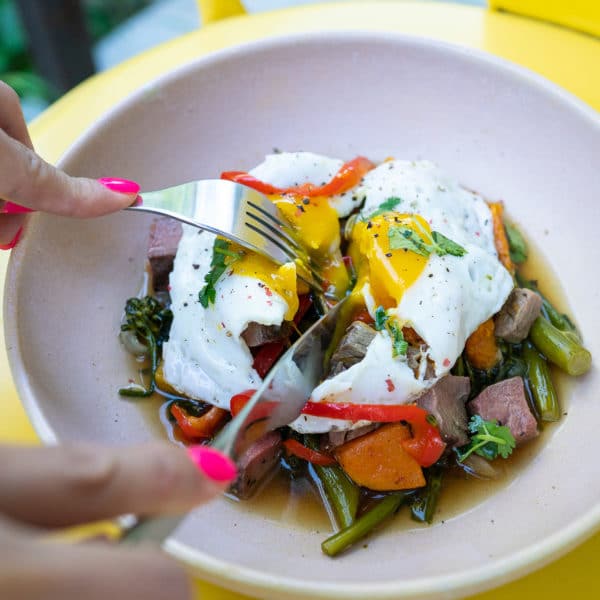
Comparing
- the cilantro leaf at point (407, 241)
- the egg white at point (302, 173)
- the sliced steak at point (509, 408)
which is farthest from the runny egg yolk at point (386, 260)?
the sliced steak at point (509, 408)

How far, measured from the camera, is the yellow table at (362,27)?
294cm

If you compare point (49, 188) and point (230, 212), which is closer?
point (49, 188)

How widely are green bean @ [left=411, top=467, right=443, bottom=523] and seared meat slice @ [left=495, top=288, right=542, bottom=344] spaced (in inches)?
22.8

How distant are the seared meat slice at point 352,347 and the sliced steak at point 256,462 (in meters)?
0.33

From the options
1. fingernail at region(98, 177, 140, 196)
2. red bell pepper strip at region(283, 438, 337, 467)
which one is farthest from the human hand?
red bell pepper strip at region(283, 438, 337, 467)

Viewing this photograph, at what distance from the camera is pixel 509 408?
2.35 metres

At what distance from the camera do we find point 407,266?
228 centimetres

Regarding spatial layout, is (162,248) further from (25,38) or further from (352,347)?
(25,38)

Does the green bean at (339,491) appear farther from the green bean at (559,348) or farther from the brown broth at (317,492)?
the green bean at (559,348)

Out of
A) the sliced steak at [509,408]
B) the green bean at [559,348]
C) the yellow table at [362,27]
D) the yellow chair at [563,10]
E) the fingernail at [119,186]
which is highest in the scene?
the yellow chair at [563,10]

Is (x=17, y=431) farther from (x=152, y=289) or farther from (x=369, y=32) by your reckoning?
(x=369, y=32)

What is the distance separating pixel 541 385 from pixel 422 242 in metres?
0.69

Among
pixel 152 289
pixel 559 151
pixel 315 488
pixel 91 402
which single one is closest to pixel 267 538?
pixel 315 488

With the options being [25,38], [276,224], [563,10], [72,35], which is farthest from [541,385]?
[25,38]
